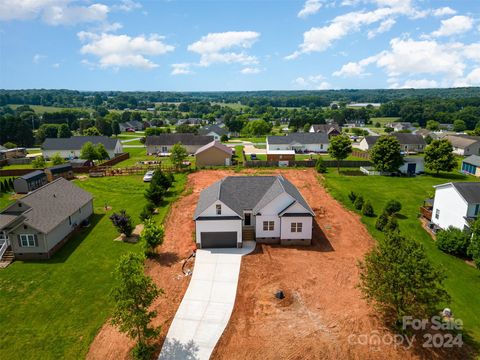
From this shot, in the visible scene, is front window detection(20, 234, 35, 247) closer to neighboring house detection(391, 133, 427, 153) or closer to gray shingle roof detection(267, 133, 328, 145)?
gray shingle roof detection(267, 133, 328, 145)

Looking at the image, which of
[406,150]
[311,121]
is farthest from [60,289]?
[311,121]

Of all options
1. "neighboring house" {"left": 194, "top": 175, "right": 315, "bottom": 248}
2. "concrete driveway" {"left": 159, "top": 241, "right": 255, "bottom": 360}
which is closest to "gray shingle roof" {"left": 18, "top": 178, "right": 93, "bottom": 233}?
"neighboring house" {"left": 194, "top": 175, "right": 315, "bottom": 248}

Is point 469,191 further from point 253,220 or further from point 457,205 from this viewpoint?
point 253,220

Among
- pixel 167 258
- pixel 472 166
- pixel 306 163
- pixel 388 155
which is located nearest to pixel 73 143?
pixel 306 163

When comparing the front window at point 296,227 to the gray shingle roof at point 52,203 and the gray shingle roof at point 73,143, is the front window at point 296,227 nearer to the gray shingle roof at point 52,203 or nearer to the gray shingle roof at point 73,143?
the gray shingle roof at point 52,203

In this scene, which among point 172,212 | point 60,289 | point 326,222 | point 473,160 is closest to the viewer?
point 60,289

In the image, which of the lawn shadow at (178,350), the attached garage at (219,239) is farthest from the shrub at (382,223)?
the lawn shadow at (178,350)

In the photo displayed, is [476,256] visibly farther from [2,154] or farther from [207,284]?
[2,154]

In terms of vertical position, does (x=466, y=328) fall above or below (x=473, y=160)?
below
